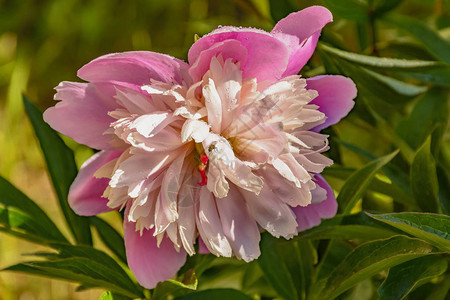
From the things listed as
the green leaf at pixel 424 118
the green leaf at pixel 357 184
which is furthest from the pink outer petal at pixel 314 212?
the green leaf at pixel 424 118

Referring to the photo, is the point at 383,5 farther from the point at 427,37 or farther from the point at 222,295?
the point at 222,295

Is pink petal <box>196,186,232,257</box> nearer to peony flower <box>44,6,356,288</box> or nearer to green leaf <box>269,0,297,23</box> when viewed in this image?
peony flower <box>44,6,356,288</box>

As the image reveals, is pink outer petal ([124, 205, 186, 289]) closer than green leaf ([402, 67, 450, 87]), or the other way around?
pink outer petal ([124, 205, 186, 289])

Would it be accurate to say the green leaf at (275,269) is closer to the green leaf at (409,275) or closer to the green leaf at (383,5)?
the green leaf at (409,275)

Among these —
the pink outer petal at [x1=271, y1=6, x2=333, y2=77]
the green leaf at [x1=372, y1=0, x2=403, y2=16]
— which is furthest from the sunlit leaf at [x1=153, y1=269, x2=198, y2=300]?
the green leaf at [x1=372, y1=0, x2=403, y2=16]

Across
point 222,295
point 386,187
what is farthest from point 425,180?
point 222,295

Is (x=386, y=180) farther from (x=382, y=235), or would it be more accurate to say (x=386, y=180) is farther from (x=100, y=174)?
(x=100, y=174)

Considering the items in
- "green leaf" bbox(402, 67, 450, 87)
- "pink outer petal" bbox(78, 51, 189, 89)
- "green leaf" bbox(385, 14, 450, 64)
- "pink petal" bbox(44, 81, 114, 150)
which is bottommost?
"green leaf" bbox(402, 67, 450, 87)

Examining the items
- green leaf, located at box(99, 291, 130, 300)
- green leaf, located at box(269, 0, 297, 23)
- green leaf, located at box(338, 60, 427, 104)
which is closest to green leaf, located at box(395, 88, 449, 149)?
green leaf, located at box(338, 60, 427, 104)

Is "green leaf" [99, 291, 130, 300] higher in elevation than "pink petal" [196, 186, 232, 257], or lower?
lower
